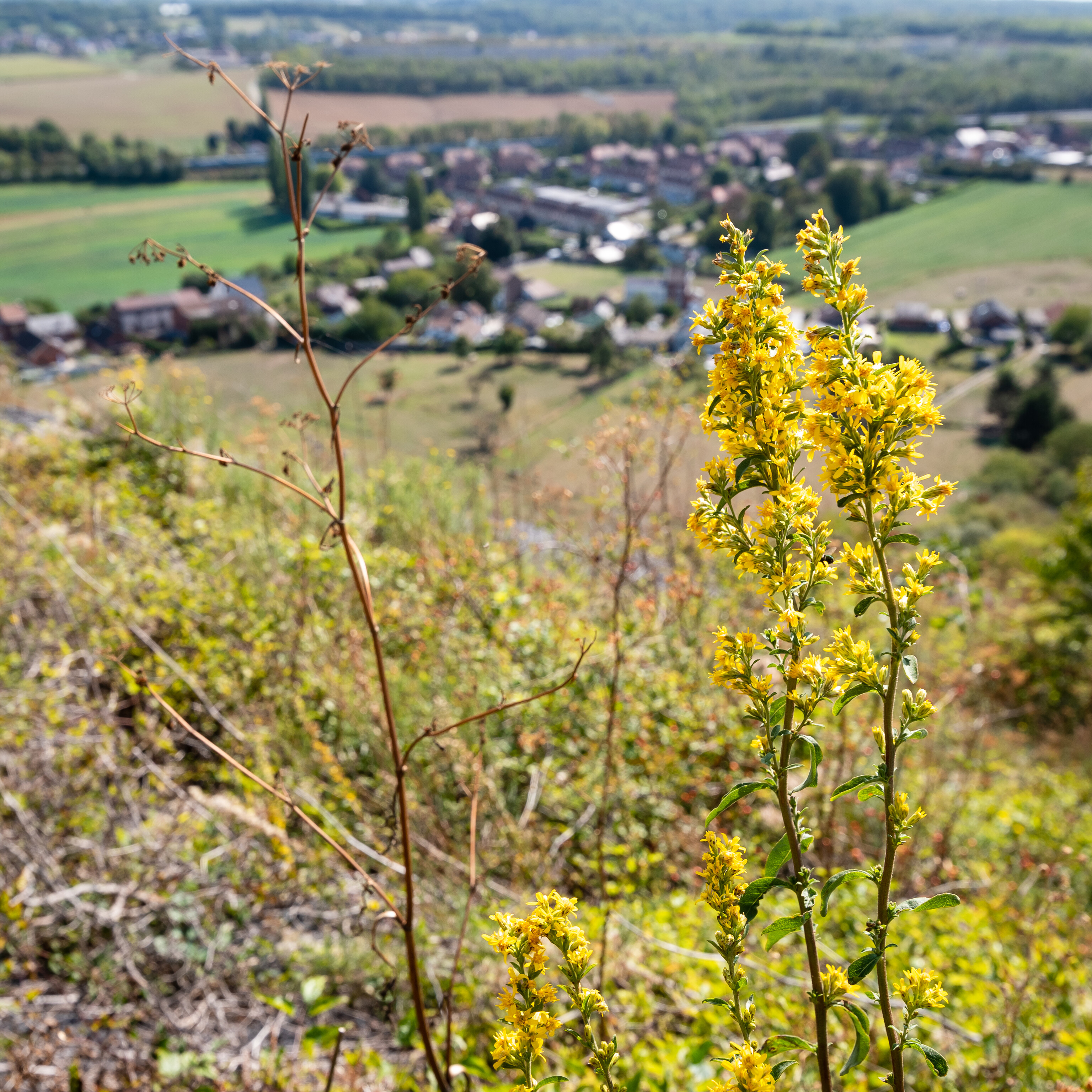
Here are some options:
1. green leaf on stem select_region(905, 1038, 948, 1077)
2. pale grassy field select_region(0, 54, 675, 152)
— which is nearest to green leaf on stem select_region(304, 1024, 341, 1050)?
green leaf on stem select_region(905, 1038, 948, 1077)

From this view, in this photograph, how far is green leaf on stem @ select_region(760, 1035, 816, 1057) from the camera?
46.8 inches

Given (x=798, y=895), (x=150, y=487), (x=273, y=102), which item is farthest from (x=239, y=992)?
(x=150, y=487)

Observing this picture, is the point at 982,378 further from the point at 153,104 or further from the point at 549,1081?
the point at 153,104

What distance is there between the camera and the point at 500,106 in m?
72.2

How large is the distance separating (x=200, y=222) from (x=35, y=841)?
4665 cm

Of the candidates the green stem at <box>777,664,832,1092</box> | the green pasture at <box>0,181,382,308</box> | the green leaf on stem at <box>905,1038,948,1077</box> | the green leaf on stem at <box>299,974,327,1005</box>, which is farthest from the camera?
the green pasture at <box>0,181,382,308</box>

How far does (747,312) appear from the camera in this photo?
125 centimetres

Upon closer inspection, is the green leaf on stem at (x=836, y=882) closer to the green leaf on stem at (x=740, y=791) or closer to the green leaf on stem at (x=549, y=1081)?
the green leaf on stem at (x=740, y=791)

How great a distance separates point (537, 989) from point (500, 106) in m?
82.2

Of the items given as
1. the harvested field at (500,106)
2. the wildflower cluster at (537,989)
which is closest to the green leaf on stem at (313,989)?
the wildflower cluster at (537,989)

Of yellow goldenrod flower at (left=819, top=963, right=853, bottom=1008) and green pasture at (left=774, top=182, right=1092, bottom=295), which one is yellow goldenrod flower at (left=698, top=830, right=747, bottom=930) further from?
green pasture at (left=774, top=182, right=1092, bottom=295)

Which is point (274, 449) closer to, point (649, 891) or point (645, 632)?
point (645, 632)

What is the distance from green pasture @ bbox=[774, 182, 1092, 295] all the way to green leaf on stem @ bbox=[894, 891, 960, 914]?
46103 mm

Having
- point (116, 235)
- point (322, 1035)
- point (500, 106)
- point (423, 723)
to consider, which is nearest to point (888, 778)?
point (322, 1035)
